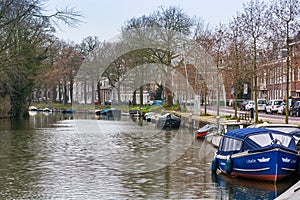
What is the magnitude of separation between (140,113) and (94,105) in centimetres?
2248

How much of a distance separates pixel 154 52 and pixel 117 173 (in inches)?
1892

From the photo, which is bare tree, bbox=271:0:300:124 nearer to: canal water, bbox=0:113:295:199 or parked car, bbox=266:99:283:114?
canal water, bbox=0:113:295:199

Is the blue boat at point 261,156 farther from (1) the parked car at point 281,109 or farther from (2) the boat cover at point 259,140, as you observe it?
(1) the parked car at point 281,109

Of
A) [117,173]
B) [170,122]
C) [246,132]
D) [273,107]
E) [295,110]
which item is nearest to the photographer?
[246,132]

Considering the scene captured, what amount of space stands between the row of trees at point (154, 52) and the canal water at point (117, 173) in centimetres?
900

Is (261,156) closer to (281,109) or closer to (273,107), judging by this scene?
(281,109)

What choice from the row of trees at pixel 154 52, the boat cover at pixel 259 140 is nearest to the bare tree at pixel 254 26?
the row of trees at pixel 154 52

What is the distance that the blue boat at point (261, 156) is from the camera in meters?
19.2

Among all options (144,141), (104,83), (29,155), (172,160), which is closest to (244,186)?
(172,160)

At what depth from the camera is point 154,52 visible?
70062 millimetres

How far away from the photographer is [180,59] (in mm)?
66688

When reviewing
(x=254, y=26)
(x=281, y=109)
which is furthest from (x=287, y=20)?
(x=281, y=109)

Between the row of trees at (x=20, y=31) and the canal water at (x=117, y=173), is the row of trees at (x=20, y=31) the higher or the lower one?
the higher one

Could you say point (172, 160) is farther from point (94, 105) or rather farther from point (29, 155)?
point (94, 105)
